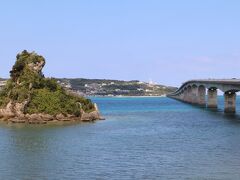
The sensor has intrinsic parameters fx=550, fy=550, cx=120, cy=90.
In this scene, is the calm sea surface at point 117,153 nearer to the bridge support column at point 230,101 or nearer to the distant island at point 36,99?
the distant island at point 36,99

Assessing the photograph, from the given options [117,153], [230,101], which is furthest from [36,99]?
[230,101]

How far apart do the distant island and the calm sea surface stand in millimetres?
15568

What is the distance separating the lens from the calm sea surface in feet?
159

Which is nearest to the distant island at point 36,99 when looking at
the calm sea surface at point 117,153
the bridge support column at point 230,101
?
the calm sea surface at point 117,153

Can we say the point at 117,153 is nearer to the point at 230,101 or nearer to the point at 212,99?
the point at 230,101

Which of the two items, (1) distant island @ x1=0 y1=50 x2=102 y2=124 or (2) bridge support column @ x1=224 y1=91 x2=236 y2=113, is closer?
(1) distant island @ x1=0 y1=50 x2=102 y2=124

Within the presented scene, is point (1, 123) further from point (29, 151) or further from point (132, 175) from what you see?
point (132, 175)

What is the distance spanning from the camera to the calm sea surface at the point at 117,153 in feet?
159

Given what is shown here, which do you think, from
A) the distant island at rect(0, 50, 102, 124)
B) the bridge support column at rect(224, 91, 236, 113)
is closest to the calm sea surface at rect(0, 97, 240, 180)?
the distant island at rect(0, 50, 102, 124)

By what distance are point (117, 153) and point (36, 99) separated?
52.4m

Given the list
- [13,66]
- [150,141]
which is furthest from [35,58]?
[150,141]

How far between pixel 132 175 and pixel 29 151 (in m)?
19.4

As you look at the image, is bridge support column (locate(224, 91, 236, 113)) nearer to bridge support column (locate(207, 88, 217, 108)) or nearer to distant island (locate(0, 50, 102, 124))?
bridge support column (locate(207, 88, 217, 108))

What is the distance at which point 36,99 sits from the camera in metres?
111
